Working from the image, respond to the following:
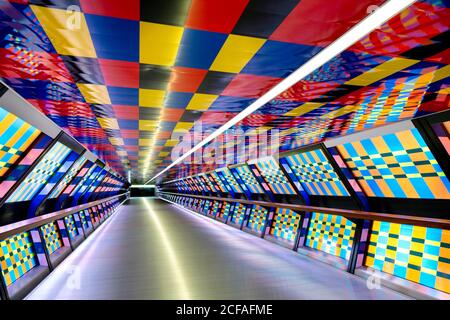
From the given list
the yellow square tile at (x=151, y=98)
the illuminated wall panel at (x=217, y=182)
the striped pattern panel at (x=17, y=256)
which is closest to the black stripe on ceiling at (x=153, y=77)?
the yellow square tile at (x=151, y=98)

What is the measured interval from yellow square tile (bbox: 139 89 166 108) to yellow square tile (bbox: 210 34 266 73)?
34.9 inches

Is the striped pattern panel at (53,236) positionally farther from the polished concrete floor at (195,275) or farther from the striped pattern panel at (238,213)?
the striped pattern panel at (238,213)

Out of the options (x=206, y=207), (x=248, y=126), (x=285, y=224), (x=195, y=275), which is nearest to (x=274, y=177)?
(x=285, y=224)

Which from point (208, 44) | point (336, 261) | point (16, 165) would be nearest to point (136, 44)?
point (208, 44)

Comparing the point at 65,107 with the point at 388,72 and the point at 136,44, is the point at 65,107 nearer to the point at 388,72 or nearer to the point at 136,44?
the point at 136,44

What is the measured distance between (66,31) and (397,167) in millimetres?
3868

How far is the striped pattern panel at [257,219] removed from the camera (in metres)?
7.47

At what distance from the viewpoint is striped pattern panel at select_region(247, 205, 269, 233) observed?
24.5ft

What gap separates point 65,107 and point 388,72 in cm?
341

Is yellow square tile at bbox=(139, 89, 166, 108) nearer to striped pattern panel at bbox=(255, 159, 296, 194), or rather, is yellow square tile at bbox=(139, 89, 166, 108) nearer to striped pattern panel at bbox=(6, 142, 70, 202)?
striped pattern panel at bbox=(6, 142, 70, 202)

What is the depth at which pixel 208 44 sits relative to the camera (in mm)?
2062

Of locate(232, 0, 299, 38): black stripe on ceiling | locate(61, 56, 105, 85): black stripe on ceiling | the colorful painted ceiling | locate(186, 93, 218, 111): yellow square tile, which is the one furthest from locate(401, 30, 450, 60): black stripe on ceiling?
locate(61, 56, 105, 85): black stripe on ceiling

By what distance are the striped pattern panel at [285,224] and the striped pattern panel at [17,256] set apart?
453 cm
